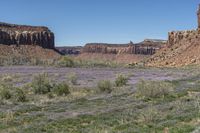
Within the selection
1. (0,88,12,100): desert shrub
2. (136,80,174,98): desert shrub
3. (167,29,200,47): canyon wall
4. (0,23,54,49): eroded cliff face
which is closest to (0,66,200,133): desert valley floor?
(136,80,174,98): desert shrub

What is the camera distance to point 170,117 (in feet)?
62.6

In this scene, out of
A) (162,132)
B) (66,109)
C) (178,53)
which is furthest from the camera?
(178,53)

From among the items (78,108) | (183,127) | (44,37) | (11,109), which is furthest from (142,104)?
(44,37)

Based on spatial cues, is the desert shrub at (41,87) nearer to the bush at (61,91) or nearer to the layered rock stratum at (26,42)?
the bush at (61,91)

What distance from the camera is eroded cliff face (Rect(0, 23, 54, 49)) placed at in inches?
6442

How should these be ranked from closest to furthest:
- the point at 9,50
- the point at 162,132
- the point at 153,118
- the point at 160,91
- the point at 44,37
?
the point at 162,132 < the point at 153,118 < the point at 160,91 < the point at 9,50 < the point at 44,37

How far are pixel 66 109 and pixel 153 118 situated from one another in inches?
242

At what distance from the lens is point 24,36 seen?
168625 mm

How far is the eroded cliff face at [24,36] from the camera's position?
163625mm

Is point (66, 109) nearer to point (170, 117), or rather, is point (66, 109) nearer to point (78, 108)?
point (78, 108)

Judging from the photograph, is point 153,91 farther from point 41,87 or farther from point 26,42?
point 26,42

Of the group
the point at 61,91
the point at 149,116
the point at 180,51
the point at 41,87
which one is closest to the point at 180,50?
the point at 180,51

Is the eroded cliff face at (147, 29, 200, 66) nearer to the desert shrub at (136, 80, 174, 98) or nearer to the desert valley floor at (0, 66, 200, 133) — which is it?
the desert shrub at (136, 80, 174, 98)

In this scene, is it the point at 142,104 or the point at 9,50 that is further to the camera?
the point at 9,50
